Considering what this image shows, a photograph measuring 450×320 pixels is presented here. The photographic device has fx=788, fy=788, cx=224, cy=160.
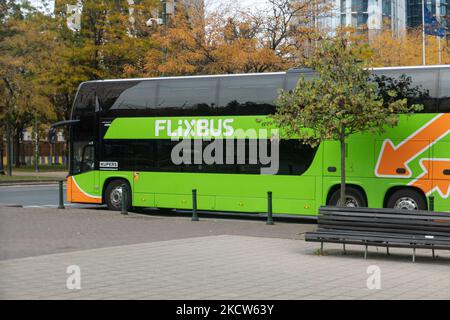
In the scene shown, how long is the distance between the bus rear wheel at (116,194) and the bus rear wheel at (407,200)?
8.30 m

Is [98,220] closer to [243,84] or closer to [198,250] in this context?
[243,84]

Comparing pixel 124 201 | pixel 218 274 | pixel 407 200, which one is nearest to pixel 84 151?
pixel 124 201

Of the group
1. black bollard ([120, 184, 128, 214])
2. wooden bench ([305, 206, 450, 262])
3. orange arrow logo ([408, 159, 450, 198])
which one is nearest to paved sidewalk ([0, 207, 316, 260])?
black bollard ([120, 184, 128, 214])

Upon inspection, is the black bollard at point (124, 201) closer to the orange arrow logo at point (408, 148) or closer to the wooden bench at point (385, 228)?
the orange arrow logo at point (408, 148)

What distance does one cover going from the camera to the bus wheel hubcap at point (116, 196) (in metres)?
24.1

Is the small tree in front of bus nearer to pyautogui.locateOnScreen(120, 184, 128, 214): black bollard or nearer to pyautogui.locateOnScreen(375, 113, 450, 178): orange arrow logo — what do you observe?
pyautogui.locateOnScreen(375, 113, 450, 178): orange arrow logo

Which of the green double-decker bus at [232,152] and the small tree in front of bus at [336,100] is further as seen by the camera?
the green double-decker bus at [232,152]

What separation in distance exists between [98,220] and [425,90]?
29.2ft

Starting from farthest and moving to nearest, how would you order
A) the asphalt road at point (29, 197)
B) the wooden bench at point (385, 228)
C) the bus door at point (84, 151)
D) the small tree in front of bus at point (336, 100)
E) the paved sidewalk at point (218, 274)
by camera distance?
the asphalt road at point (29, 197)
the bus door at point (84, 151)
the small tree in front of bus at point (336, 100)
the wooden bench at point (385, 228)
the paved sidewalk at point (218, 274)

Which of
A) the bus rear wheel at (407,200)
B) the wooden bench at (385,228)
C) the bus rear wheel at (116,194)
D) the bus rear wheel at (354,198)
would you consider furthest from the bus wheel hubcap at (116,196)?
the wooden bench at (385,228)

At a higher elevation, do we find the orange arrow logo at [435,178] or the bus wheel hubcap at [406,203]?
the orange arrow logo at [435,178]

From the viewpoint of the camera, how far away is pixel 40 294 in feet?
30.0

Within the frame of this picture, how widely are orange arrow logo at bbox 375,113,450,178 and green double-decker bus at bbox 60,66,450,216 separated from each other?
0.08 ft

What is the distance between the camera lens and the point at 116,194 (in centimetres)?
2419
